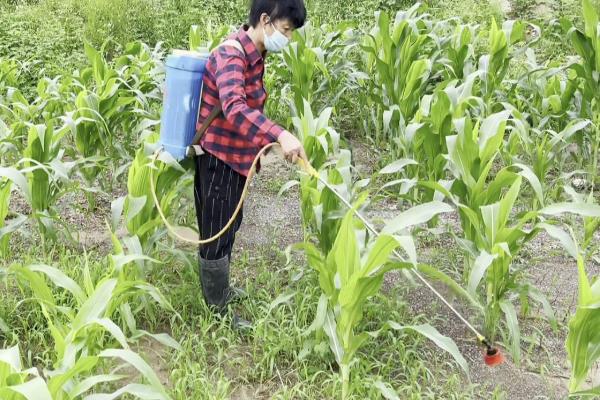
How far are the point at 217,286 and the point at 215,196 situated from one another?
42 cm

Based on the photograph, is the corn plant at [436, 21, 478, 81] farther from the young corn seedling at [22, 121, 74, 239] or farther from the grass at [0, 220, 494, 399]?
the young corn seedling at [22, 121, 74, 239]

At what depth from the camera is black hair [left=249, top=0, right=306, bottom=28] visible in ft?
8.67

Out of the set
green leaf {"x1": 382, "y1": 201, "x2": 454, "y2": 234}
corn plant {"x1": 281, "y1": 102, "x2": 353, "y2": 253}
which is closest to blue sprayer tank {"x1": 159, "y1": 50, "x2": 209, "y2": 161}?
corn plant {"x1": 281, "y1": 102, "x2": 353, "y2": 253}

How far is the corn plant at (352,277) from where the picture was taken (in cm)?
237

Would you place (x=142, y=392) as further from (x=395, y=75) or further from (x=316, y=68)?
(x=316, y=68)

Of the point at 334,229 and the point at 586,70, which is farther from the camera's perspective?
the point at 586,70

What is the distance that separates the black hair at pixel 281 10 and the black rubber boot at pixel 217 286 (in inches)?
40.9

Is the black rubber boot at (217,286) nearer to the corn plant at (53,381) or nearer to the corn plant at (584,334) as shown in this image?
the corn plant at (53,381)

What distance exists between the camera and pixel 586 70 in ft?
14.3

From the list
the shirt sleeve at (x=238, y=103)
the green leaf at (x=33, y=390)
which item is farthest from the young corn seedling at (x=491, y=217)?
the green leaf at (x=33, y=390)

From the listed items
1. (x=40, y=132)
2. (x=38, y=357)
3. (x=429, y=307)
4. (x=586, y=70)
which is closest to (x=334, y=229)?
(x=429, y=307)

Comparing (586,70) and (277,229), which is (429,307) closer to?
(277,229)

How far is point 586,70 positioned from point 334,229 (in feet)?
7.29

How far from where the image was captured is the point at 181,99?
2.84 metres
